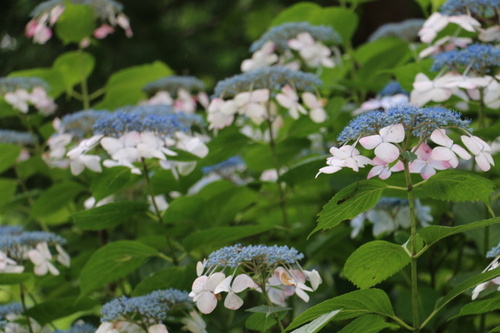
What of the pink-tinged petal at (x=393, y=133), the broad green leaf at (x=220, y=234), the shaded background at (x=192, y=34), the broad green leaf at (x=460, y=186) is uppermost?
the pink-tinged petal at (x=393, y=133)

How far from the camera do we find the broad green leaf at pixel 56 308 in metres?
1.52

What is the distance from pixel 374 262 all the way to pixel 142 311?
0.45m

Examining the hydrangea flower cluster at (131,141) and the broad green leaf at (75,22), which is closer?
the hydrangea flower cluster at (131,141)

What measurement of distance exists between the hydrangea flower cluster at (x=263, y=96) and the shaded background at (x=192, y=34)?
1472 millimetres

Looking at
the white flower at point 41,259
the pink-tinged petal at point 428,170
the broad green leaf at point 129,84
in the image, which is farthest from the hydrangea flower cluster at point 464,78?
the broad green leaf at point 129,84

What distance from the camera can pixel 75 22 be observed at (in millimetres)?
2236

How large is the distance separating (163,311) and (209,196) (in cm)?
57

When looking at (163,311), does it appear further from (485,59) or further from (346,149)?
(485,59)

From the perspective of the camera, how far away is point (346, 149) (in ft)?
3.47

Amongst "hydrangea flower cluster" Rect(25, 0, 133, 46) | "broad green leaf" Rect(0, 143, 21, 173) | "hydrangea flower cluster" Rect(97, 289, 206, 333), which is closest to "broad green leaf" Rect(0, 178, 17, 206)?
"broad green leaf" Rect(0, 143, 21, 173)

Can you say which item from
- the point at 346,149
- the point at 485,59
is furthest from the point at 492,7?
the point at 346,149

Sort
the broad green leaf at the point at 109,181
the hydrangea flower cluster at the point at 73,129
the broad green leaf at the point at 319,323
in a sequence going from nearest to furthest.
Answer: the broad green leaf at the point at 319,323 < the broad green leaf at the point at 109,181 < the hydrangea flower cluster at the point at 73,129

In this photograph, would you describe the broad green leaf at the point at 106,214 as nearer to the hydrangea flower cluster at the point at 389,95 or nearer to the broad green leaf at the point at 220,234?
the broad green leaf at the point at 220,234

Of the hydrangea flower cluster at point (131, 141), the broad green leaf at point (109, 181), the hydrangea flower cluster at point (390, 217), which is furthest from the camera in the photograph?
the hydrangea flower cluster at point (390, 217)
